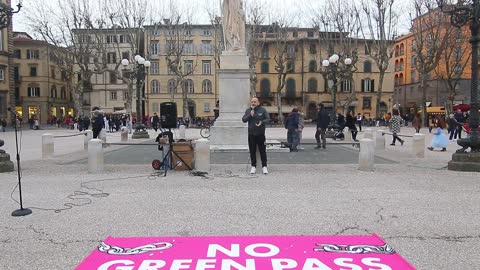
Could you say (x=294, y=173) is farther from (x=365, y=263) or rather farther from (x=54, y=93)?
(x=54, y=93)

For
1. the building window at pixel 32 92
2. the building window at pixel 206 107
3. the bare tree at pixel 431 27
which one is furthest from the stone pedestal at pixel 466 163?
the building window at pixel 32 92

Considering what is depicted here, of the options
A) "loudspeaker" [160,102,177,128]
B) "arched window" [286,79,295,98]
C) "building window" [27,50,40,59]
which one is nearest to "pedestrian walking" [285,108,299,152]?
"loudspeaker" [160,102,177,128]

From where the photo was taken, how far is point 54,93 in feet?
240

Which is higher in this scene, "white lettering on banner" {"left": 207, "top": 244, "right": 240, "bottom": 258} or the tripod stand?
the tripod stand

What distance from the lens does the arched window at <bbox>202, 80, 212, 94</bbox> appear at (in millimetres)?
66875

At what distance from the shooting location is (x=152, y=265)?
3.98 meters

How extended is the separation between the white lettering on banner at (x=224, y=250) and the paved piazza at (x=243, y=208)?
526 millimetres

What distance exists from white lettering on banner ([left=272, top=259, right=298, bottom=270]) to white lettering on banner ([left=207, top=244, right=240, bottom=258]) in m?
0.43

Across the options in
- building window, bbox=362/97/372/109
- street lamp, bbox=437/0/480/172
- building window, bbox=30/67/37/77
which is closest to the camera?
street lamp, bbox=437/0/480/172

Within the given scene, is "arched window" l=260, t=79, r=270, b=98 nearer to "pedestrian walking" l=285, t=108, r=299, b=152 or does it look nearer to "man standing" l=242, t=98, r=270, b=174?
"pedestrian walking" l=285, t=108, r=299, b=152

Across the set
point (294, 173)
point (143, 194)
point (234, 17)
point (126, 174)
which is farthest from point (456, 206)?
point (234, 17)

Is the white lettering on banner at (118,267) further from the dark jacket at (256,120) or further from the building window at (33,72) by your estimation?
the building window at (33,72)

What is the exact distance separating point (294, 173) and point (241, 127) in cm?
579

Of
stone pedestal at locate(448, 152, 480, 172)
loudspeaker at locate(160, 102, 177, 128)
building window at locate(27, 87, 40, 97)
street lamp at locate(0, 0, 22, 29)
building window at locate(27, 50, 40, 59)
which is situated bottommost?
stone pedestal at locate(448, 152, 480, 172)
